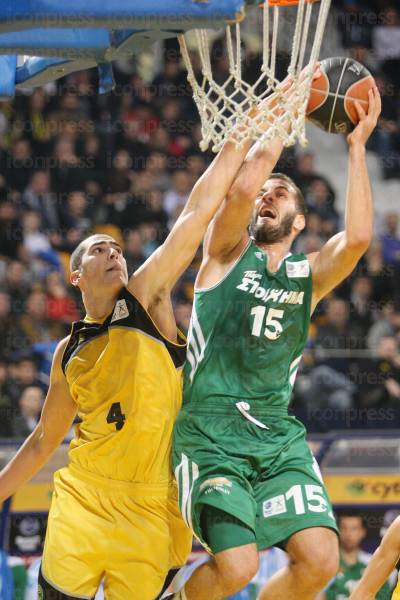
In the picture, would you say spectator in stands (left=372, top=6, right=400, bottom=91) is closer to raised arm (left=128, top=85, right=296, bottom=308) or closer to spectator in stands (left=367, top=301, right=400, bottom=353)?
spectator in stands (left=367, top=301, right=400, bottom=353)

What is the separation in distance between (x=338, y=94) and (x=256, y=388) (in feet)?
4.49

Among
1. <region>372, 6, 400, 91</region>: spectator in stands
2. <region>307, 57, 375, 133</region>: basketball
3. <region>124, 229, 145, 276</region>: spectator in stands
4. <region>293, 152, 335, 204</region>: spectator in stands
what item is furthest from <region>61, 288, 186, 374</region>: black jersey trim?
<region>372, 6, 400, 91</region>: spectator in stands

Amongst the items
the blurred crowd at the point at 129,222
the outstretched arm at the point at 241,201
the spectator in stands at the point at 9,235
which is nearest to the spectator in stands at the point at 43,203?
the blurred crowd at the point at 129,222

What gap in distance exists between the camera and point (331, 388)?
8711 mm

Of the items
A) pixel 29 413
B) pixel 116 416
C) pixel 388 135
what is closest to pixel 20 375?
pixel 29 413

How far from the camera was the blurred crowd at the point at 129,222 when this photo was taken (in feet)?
27.8

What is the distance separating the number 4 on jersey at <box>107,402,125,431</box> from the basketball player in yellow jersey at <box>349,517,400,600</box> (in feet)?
4.26

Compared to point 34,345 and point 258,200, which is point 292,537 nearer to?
point 258,200

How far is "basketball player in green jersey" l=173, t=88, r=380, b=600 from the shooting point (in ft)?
13.4

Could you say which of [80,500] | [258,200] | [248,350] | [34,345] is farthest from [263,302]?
[34,345]

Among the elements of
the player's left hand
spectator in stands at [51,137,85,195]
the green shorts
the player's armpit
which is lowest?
spectator in stands at [51,137,85,195]

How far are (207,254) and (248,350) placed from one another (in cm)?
50

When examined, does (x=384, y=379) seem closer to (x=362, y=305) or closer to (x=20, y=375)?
(x=362, y=305)

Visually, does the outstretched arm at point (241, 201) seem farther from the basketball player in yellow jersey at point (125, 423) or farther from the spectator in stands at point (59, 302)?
the spectator in stands at point (59, 302)
